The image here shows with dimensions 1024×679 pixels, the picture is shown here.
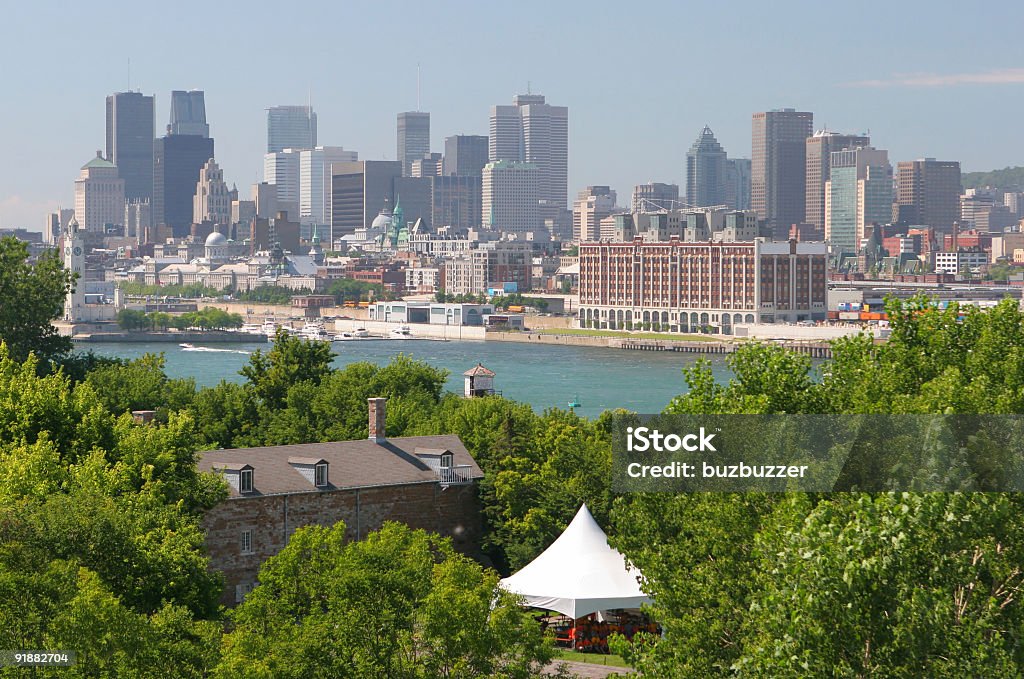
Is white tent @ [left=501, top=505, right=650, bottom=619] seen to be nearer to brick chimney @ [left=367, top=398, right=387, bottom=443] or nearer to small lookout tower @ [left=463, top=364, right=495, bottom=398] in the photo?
brick chimney @ [left=367, top=398, right=387, bottom=443]

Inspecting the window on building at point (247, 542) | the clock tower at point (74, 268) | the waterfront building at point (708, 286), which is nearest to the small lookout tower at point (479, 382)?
the window on building at point (247, 542)

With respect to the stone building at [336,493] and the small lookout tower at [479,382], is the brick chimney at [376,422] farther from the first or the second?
the small lookout tower at [479,382]

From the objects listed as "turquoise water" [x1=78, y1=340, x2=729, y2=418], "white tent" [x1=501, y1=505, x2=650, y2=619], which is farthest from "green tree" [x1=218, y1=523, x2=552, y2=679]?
"turquoise water" [x1=78, y1=340, x2=729, y2=418]

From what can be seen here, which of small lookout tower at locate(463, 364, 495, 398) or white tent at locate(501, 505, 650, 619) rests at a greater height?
small lookout tower at locate(463, 364, 495, 398)

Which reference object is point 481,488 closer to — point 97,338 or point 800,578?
point 800,578

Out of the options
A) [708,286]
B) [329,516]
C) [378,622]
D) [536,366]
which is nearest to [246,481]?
[329,516]

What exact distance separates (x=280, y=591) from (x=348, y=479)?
925cm

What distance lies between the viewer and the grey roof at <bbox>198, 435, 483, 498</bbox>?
2830 cm

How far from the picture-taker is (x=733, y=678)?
15945 mm
